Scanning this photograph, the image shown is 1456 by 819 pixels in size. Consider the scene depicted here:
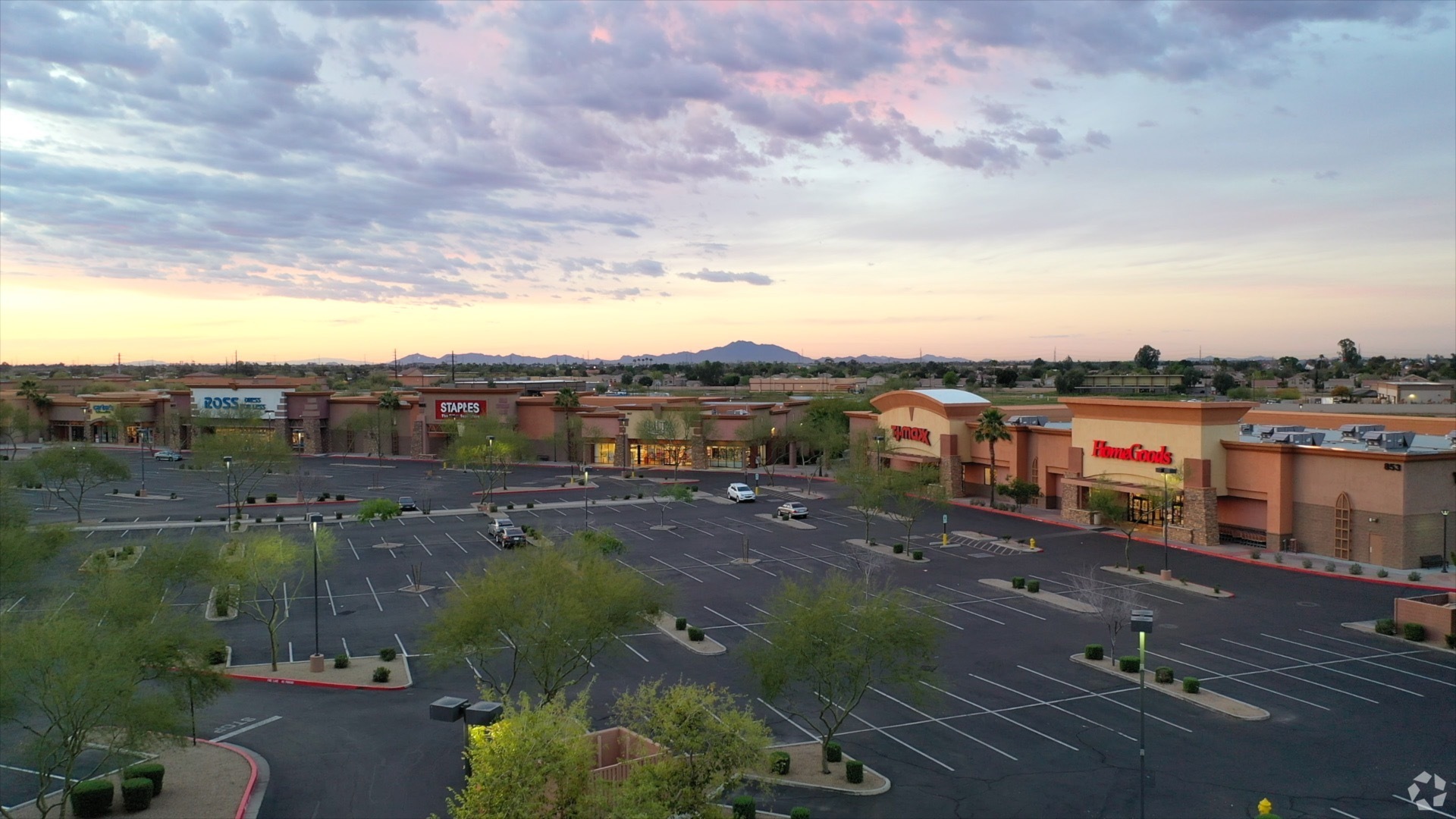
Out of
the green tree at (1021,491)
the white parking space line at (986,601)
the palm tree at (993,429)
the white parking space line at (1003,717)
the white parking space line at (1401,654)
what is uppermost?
the palm tree at (993,429)

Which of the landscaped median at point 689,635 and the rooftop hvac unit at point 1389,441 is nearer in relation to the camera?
the landscaped median at point 689,635

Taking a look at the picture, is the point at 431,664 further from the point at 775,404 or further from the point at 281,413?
the point at 281,413

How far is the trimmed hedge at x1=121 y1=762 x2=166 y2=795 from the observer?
22234mm

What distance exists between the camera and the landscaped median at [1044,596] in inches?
1551

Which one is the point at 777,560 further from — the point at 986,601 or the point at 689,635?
the point at 689,635

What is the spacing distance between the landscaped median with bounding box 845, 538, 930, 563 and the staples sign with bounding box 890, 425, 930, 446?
22146 mm

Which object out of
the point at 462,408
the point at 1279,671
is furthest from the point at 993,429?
the point at 462,408

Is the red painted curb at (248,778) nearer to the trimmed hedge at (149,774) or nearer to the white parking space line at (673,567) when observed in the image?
the trimmed hedge at (149,774)

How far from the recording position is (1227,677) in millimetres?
30234

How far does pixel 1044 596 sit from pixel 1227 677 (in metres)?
11.5

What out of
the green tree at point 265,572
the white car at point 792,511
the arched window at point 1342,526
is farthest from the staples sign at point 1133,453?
the green tree at point 265,572

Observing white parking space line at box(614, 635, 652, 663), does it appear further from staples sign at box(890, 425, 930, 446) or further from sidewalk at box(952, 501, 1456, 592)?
staples sign at box(890, 425, 930, 446)

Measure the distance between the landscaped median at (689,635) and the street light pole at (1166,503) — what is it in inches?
955

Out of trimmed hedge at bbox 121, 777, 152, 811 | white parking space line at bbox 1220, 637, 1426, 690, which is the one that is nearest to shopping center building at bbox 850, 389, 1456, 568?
white parking space line at bbox 1220, 637, 1426, 690
